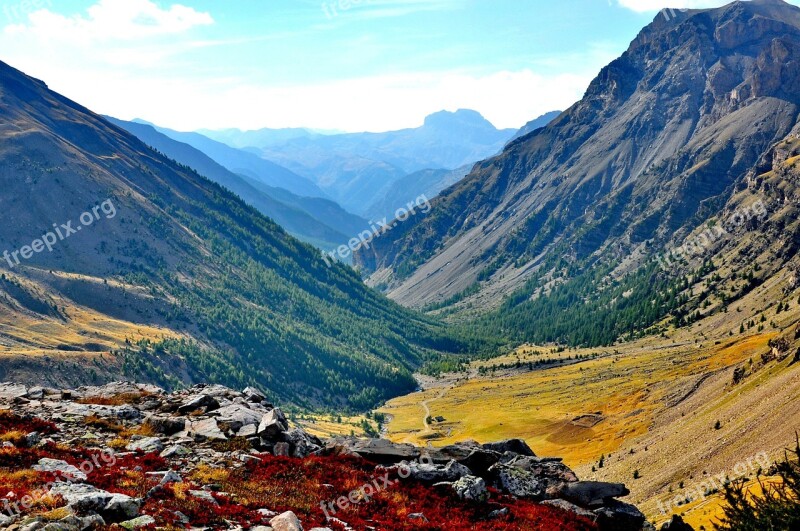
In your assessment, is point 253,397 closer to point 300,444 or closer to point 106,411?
point 106,411

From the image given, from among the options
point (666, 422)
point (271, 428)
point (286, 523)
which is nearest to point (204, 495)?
point (286, 523)

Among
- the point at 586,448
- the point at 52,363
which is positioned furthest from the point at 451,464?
the point at 52,363

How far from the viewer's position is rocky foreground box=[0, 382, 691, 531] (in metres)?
24.1

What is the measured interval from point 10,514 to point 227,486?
30.4 feet

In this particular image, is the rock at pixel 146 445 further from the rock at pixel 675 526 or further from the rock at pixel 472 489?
the rock at pixel 675 526

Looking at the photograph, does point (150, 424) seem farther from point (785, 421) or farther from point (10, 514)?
point (785, 421)

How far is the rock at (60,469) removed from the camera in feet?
88.0

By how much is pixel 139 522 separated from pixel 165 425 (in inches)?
640

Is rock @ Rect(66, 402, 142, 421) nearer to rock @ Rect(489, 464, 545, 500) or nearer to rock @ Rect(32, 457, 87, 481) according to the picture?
rock @ Rect(32, 457, 87, 481)

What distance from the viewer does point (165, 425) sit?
125 feet

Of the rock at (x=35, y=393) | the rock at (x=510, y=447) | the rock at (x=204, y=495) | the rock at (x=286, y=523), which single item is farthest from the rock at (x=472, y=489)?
the rock at (x=35, y=393)

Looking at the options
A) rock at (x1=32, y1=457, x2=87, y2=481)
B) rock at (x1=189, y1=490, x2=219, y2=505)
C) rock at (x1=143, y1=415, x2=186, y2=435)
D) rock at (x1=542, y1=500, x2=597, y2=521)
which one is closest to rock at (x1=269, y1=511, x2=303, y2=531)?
rock at (x1=189, y1=490, x2=219, y2=505)

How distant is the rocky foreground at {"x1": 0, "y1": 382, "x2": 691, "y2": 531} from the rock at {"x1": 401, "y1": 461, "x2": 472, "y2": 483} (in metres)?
0.06

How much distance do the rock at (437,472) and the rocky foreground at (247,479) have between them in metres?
0.06
